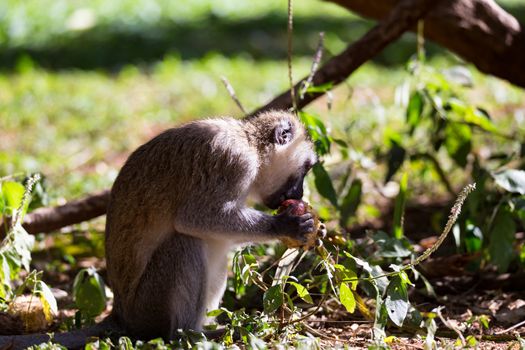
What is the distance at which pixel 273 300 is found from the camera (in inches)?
165

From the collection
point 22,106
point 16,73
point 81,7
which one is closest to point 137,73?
point 16,73

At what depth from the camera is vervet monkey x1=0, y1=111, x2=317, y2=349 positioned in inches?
174

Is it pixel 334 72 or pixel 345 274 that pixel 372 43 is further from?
pixel 345 274

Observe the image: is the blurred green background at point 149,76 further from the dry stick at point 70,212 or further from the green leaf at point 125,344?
the green leaf at point 125,344

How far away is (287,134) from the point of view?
4867 millimetres

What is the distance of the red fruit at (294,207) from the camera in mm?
4559

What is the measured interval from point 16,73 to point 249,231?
737 centimetres

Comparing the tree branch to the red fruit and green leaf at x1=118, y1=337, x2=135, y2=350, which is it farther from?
green leaf at x1=118, y1=337, x2=135, y2=350

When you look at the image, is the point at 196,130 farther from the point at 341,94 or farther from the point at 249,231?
the point at 341,94

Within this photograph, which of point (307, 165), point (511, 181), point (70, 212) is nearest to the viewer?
point (307, 165)

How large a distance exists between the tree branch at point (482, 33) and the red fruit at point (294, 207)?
6.73ft

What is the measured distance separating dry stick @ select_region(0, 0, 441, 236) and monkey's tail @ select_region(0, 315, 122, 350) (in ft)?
3.99

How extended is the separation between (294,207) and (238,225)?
0.35m

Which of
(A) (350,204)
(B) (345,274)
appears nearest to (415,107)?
(A) (350,204)
